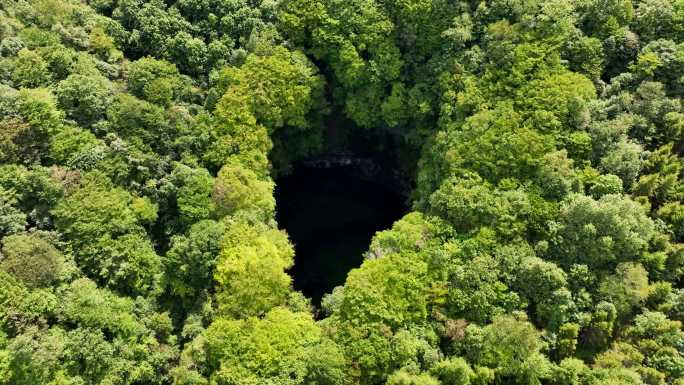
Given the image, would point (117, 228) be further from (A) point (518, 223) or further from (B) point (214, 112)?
(A) point (518, 223)

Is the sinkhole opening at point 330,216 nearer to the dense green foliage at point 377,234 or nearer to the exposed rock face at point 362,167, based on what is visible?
the exposed rock face at point 362,167

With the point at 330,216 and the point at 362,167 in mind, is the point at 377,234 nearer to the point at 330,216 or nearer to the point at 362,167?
the point at 330,216

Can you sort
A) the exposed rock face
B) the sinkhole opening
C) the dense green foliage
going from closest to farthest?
the dense green foliage
the sinkhole opening
the exposed rock face

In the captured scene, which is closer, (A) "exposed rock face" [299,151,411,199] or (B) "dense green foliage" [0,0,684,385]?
(B) "dense green foliage" [0,0,684,385]

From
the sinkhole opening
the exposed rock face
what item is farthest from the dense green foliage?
the sinkhole opening

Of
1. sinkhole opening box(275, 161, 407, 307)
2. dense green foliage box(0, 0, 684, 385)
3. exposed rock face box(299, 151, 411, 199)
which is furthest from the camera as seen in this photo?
exposed rock face box(299, 151, 411, 199)

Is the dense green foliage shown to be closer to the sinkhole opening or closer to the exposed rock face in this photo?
the exposed rock face
